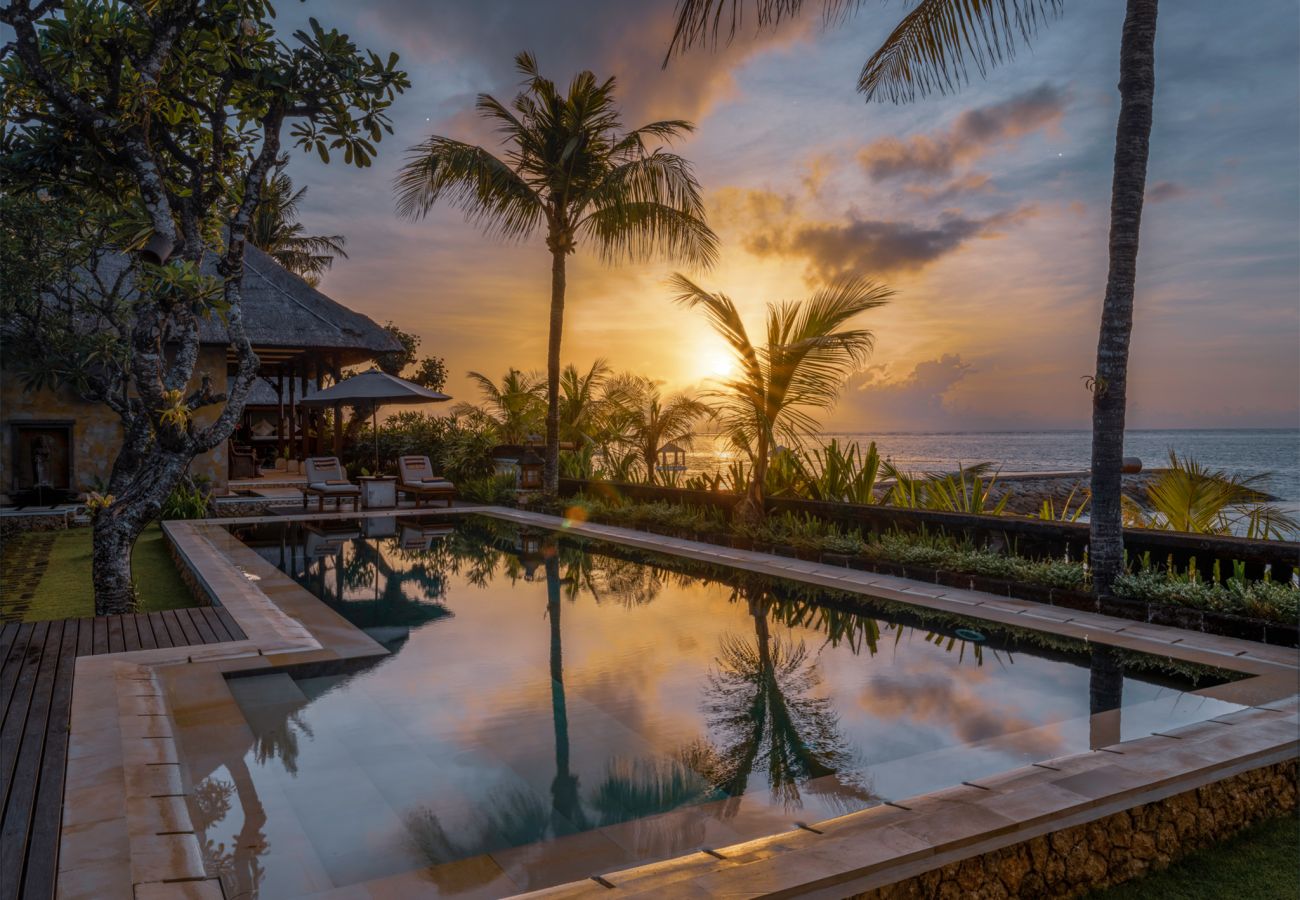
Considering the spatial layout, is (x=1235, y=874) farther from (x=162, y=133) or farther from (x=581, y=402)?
(x=581, y=402)

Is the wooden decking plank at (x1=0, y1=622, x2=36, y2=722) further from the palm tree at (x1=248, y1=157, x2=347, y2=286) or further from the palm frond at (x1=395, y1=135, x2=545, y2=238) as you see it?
the palm tree at (x1=248, y1=157, x2=347, y2=286)

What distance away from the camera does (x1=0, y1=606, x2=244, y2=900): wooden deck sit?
2.76 metres

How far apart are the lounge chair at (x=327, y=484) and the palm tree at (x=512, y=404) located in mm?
4367

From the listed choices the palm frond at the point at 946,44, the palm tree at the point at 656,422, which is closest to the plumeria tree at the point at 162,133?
the palm frond at the point at 946,44

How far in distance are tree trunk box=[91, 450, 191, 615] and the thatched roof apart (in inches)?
404

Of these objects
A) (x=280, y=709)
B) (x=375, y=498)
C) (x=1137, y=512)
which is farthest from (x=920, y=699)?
(x=375, y=498)

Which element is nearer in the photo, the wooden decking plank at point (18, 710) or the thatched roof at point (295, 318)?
the wooden decking plank at point (18, 710)

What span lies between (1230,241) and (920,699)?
394 inches

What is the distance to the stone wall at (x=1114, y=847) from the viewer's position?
2.78 meters

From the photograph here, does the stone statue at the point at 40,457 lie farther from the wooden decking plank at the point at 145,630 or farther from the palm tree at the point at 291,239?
the palm tree at the point at 291,239

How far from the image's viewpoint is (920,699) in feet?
16.0

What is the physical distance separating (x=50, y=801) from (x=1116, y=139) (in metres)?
8.06

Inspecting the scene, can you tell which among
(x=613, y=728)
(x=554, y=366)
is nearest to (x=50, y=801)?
(x=613, y=728)

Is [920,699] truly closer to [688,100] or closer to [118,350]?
[118,350]
